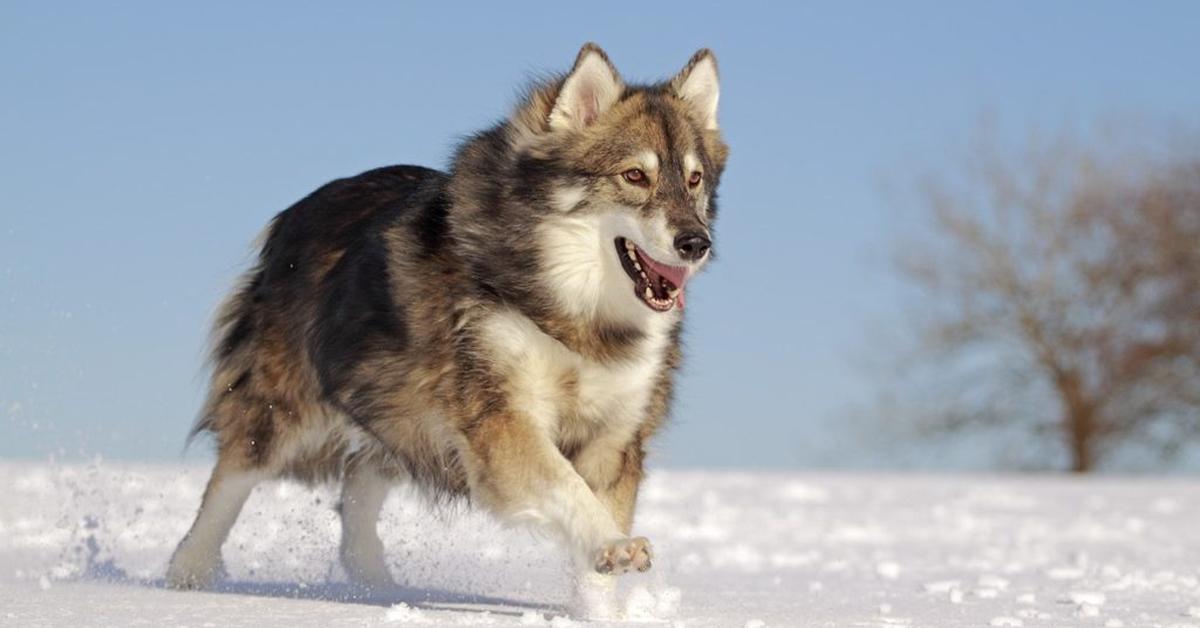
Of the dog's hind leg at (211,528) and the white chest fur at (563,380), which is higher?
the white chest fur at (563,380)

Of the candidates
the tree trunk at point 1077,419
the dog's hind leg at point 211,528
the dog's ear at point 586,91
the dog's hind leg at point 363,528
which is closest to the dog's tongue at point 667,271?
the dog's ear at point 586,91

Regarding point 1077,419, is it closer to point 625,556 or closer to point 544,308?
point 544,308

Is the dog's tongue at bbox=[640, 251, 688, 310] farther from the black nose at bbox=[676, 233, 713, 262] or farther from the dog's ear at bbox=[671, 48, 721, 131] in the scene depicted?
the dog's ear at bbox=[671, 48, 721, 131]

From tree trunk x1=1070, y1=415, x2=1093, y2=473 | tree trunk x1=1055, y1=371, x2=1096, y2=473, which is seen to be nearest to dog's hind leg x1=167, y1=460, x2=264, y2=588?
tree trunk x1=1055, y1=371, x2=1096, y2=473

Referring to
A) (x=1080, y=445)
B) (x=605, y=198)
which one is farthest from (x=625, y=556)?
(x=1080, y=445)

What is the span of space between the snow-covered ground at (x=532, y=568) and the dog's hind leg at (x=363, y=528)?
0.35 ft

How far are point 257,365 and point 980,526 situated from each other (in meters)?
9.16

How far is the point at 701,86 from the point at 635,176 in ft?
2.96

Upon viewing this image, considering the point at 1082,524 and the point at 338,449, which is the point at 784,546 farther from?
the point at 338,449

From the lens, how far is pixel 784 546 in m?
11.6

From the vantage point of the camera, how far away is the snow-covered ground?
5898 millimetres

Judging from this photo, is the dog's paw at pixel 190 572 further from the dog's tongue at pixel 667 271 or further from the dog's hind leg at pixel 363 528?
the dog's tongue at pixel 667 271

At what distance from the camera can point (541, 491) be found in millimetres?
5363

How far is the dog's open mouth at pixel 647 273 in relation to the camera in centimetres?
574
